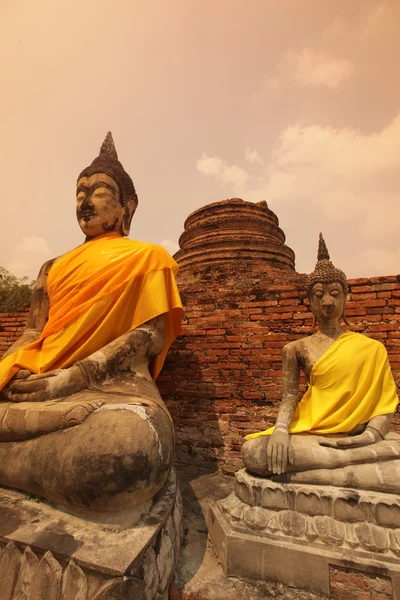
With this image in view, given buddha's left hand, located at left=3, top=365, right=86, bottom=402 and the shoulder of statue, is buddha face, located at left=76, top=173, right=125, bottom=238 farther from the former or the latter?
buddha's left hand, located at left=3, top=365, right=86, bottom=402

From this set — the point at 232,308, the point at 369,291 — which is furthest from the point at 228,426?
the point at 369,291

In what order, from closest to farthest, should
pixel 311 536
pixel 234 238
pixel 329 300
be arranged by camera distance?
pixel 311 536 → pixel 329 300 → pixel 234 238

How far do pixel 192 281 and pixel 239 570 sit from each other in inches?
234

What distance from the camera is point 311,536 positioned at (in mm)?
1962

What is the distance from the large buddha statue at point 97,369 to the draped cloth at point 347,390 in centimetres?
111

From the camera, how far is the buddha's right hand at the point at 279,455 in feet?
7.30

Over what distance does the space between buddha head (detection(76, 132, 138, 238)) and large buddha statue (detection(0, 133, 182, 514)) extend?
0.01m

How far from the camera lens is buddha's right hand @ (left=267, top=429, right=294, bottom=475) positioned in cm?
223

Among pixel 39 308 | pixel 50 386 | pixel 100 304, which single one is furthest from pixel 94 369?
pixel 39 308

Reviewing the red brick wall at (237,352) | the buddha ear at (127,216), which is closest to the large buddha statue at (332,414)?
the red brick wall at (237,352)

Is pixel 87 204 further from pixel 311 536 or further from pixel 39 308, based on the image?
pixel 311 536

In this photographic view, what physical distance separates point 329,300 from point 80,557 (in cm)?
235

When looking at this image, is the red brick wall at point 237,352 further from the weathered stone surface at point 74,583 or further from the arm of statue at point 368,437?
the weathered stone surface at point 74,583

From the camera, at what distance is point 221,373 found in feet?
13.9
